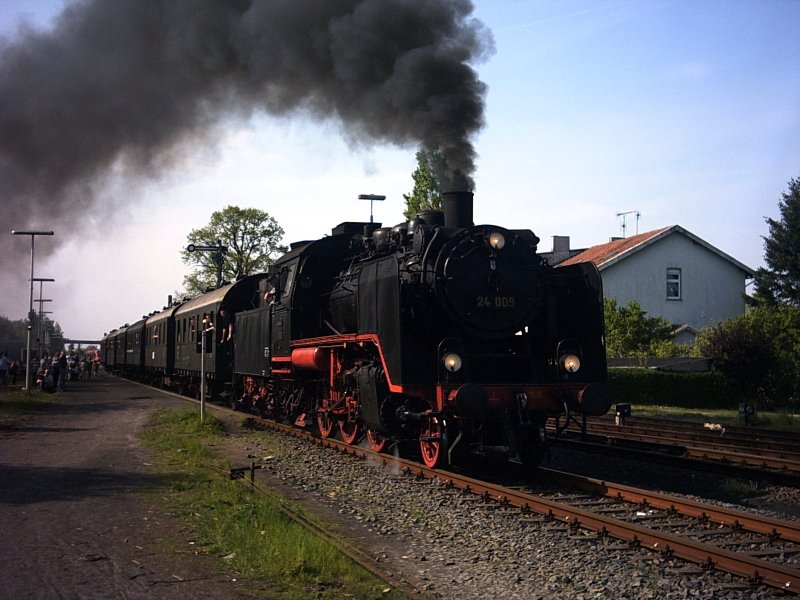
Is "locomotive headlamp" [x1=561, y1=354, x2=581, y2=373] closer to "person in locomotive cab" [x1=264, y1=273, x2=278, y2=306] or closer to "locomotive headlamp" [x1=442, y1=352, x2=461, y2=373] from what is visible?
"locomotive headlamp" [x1=442, y1=352, x2=461, y2=373]

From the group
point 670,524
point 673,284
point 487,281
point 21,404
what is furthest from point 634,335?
point 670,524

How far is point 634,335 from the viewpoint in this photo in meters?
29.4

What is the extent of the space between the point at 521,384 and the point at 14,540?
18.1 ft

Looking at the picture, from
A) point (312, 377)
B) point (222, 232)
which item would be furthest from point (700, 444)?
point (222, 232)

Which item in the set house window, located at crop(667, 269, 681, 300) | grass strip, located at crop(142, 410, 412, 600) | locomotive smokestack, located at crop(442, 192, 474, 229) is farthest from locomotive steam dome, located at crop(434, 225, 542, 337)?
house window, located at crop(667, 269, 681, 300)

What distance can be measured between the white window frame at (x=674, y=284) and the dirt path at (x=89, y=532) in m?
30.0

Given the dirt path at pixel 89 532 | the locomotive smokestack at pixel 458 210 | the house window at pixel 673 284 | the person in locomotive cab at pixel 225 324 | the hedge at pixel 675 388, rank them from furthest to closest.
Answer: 1. the house window at pixel 673 284
2. the hedge at pixel 675 388
3. the person in locomotive cab at pixel 225 324
4. the locomotive smokestack at pixel 458 210
5. the dirt path at pixel 89 532

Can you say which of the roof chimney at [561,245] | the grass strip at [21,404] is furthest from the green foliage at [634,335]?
the grass strip at [21,404]

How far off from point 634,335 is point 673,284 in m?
9.03

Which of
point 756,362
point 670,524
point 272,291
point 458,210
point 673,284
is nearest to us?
point 670,524

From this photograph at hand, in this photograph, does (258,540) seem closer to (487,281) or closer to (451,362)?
(451,362)

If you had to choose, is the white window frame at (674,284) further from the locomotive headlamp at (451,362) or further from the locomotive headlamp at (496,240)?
the locomotive headlamp at (451,362)

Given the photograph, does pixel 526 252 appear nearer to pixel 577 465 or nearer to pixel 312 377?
pixel 577 465

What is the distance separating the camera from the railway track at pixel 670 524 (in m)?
5.50
